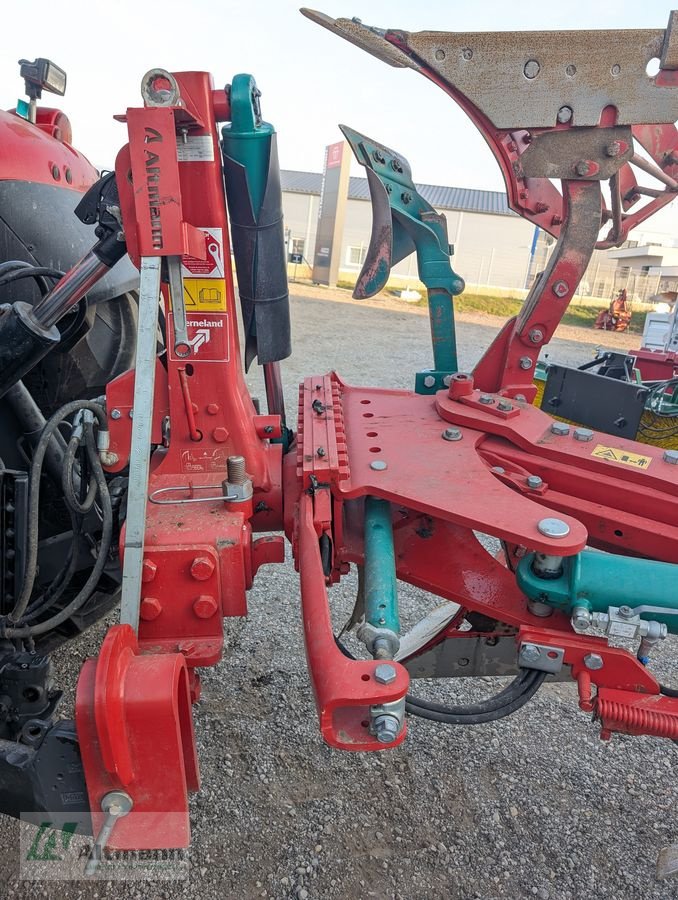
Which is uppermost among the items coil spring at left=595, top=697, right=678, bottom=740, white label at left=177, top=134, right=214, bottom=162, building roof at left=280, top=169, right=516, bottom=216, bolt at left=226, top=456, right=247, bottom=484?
building roof at left=280, top=169, right=516, bottom=216

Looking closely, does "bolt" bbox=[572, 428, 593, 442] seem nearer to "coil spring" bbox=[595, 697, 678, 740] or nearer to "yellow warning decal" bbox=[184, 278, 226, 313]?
"coil spring" bbox=[595, 697, 678, 740]

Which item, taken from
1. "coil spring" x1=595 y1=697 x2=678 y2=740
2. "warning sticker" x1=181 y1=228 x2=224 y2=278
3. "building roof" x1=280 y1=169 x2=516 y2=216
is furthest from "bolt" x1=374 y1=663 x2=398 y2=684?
"building roof" x1=280 y1=169 x2=516 y2=216

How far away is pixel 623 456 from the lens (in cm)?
170

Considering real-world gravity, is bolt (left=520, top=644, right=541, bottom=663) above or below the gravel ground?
above

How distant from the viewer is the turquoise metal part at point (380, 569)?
1.27 m

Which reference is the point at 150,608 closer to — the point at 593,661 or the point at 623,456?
the point at 593,661

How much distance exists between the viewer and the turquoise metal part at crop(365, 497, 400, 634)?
50.0 inches

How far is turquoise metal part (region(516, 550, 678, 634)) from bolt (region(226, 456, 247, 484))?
0.80m

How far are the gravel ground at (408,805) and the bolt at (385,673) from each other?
43.1 inches

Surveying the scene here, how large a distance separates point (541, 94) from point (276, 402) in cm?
118

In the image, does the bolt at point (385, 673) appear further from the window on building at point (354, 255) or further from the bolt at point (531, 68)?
the window on building at point (354, 255)

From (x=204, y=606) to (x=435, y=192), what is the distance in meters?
36.9

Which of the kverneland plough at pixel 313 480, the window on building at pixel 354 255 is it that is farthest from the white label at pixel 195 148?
the window on building at pixel 354 255

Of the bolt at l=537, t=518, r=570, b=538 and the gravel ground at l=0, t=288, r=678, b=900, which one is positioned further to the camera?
the gravel ground at l=0, t=288, r=678, b=900
